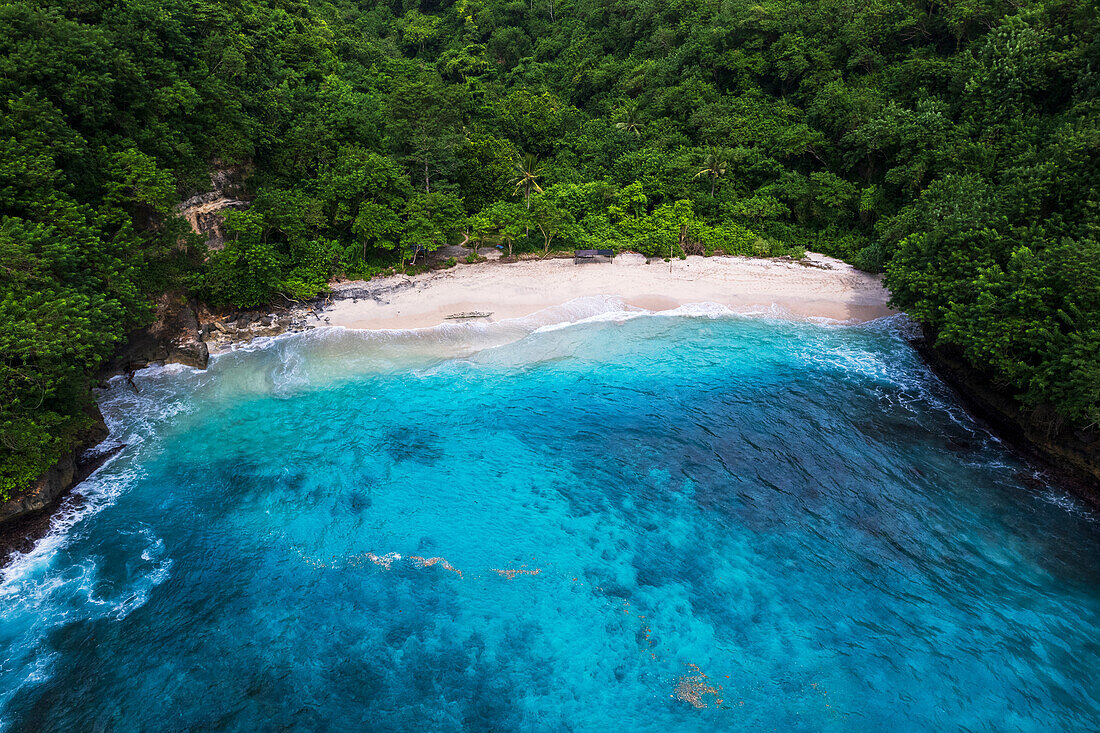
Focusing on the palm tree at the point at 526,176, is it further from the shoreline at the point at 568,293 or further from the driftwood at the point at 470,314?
the driftwood at the point at 470,314

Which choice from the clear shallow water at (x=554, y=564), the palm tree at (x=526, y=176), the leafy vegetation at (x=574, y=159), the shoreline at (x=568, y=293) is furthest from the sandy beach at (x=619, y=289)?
the palm tree at (x=526, y=176)

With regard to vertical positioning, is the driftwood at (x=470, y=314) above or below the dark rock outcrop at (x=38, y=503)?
above

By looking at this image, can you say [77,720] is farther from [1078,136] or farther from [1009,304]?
[1078,136]

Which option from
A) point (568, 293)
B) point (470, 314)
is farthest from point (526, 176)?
point (470, 314)

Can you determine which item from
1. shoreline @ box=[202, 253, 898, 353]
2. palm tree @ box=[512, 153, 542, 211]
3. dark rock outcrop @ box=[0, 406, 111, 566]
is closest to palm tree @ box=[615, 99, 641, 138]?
palm tree @ box=[512, 153, 542, 211]

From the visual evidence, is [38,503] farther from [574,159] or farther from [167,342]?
[574,159]

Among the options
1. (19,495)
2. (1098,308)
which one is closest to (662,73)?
(1098,308)

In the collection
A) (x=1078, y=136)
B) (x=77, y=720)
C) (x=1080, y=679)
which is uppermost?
(x=1078, y=136)

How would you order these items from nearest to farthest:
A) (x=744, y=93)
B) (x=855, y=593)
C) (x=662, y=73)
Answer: (x=855, y=593) → (x=744, y=93) → (x=662, y=73)
